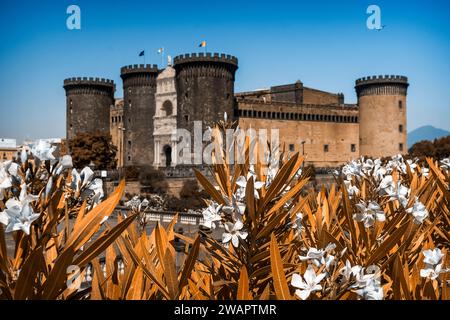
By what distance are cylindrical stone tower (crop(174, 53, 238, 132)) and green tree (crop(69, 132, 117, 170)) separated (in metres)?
7.19

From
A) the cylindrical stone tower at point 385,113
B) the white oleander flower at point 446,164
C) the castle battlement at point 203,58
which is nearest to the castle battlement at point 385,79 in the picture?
the cylindrical stone tower at point 385,113

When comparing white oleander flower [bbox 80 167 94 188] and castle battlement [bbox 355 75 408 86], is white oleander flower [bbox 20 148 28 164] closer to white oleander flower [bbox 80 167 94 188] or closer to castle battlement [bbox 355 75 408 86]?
white oleander flower [bbox 80 167 94 188]

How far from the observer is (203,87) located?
151 ft

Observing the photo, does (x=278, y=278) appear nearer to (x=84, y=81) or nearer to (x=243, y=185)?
(x=243, y=185)

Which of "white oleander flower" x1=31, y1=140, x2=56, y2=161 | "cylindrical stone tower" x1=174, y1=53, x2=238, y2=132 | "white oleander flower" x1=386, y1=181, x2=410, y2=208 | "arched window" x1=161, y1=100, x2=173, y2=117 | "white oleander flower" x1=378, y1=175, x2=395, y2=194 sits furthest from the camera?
"arched window" x1=161, y1=100, x2=173, y2=117

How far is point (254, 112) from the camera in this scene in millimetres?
50875

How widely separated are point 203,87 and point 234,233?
43.5 m

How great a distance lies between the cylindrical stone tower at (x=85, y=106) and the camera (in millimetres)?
54219

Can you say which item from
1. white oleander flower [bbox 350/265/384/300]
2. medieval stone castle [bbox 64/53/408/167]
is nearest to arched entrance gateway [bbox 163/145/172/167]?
medieval stone castle [bbox 64/53/408/167]

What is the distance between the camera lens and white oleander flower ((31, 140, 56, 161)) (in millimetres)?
2241

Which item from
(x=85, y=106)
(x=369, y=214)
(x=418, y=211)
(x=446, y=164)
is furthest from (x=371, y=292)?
(x=85, y=106)

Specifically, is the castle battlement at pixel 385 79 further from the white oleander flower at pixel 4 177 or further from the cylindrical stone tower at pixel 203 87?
the white oleander flower at pixel 4 177

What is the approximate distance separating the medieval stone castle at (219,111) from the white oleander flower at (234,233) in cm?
4161
